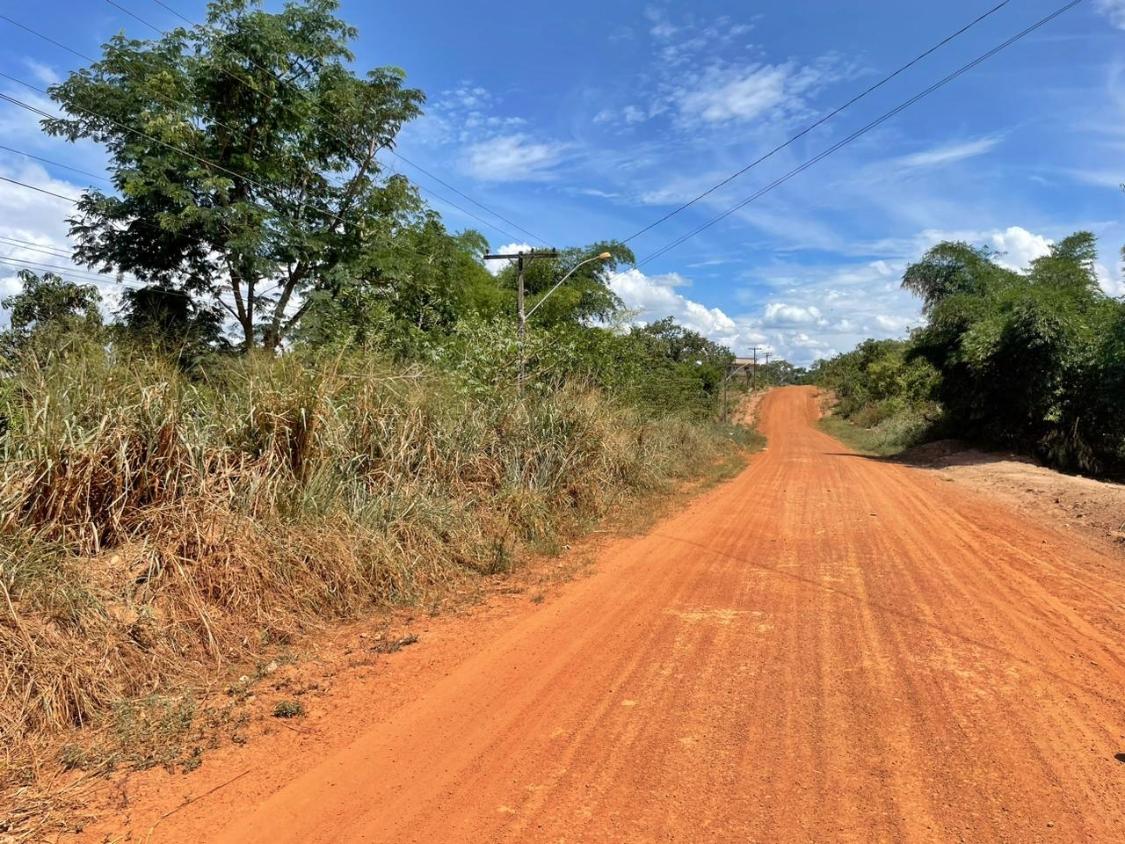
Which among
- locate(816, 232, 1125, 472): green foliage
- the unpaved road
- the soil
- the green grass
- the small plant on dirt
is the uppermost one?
locate(816, 232, 1125, 472): green foliage

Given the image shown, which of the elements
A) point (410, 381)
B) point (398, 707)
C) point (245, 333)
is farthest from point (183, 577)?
point (245, 333)

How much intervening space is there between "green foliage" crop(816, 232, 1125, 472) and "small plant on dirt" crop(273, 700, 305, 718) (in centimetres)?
1962

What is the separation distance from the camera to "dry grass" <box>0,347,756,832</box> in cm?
405

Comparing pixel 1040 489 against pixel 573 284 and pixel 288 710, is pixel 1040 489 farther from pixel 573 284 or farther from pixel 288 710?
pixel 573 284

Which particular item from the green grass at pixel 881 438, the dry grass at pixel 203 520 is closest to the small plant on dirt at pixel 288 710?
the dry grass at pixel 203 520

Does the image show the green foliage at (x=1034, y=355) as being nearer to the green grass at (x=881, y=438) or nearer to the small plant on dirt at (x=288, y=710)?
the green grass at (x=881, y=438)

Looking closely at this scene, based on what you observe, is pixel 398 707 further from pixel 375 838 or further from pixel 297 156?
pixel 297 156

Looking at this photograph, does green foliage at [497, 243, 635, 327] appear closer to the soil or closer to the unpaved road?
the soil

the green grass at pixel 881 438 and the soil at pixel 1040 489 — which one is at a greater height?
the green grass at pixel 881 438

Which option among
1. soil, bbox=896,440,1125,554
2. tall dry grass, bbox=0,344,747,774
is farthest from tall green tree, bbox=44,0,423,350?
soil, bbox=896,440,1125,554

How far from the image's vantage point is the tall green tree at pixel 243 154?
50.3 ft

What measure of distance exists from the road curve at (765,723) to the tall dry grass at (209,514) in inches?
60.4

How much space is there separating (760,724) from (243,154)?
1813cm

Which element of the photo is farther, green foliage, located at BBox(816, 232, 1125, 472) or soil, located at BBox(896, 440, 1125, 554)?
green foliage, located at BBox(816, 232, 1125, 472)
